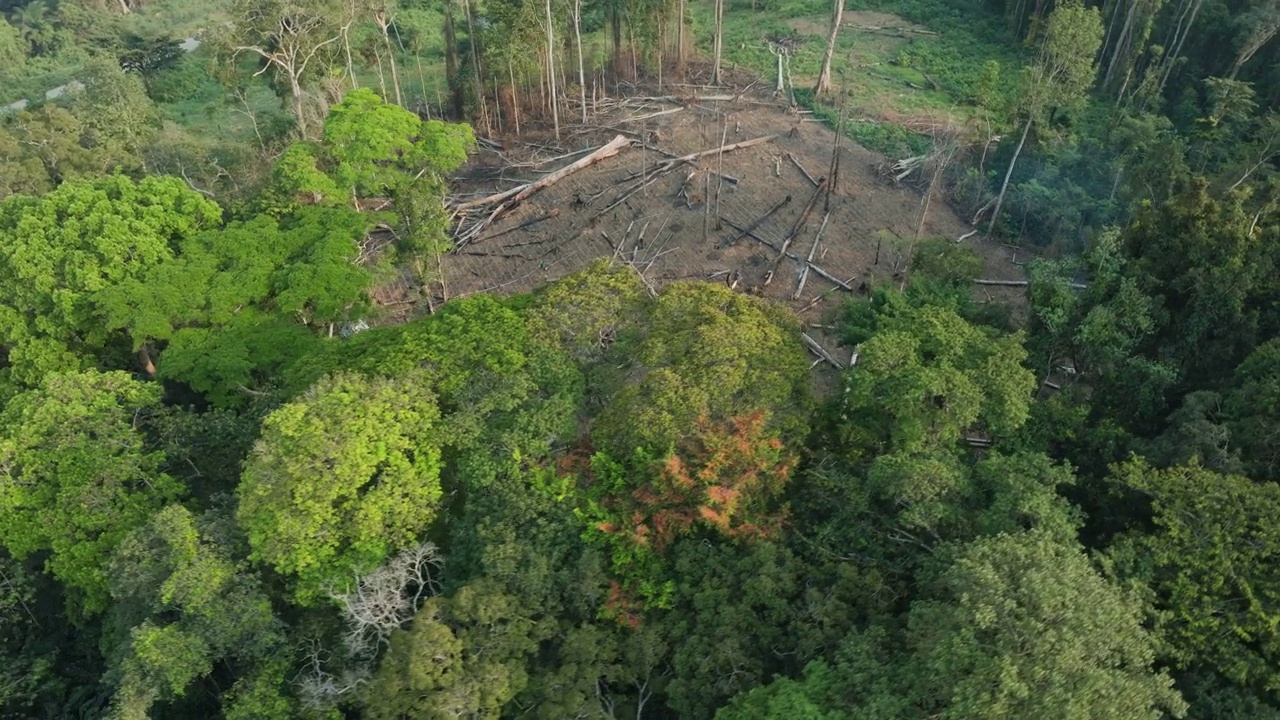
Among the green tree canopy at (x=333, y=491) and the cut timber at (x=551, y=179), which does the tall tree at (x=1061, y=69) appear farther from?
the green tree canopy at (x=333, y=491)

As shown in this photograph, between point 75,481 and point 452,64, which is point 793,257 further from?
point 75,481

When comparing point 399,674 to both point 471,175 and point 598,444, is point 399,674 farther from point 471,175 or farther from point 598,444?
point 471,175

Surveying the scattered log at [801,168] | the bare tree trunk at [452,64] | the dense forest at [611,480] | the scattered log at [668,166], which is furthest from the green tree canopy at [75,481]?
the scattered log at [801,168]

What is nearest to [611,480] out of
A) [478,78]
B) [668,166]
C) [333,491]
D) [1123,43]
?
[333,491]

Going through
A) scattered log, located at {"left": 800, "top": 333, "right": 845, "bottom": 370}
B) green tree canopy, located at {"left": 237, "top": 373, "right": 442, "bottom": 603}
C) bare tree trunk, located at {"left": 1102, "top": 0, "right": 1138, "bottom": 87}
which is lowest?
scattered log, located at {"left": 800, "top": 333, "right": 845, "bottom": 370}

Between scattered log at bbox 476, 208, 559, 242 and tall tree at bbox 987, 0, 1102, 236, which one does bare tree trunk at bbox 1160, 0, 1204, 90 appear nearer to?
tall tree at bbox 987, 0, 1102, 236

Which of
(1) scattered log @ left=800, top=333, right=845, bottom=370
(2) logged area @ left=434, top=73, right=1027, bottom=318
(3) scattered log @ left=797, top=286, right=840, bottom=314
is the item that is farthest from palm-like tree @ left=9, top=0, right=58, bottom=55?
(1) scattered log @ left=800, top=333, right=845, bottom=370

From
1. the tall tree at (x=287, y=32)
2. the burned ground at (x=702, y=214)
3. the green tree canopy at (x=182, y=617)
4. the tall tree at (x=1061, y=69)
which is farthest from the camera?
the burned ground at (x=702, y=214)
